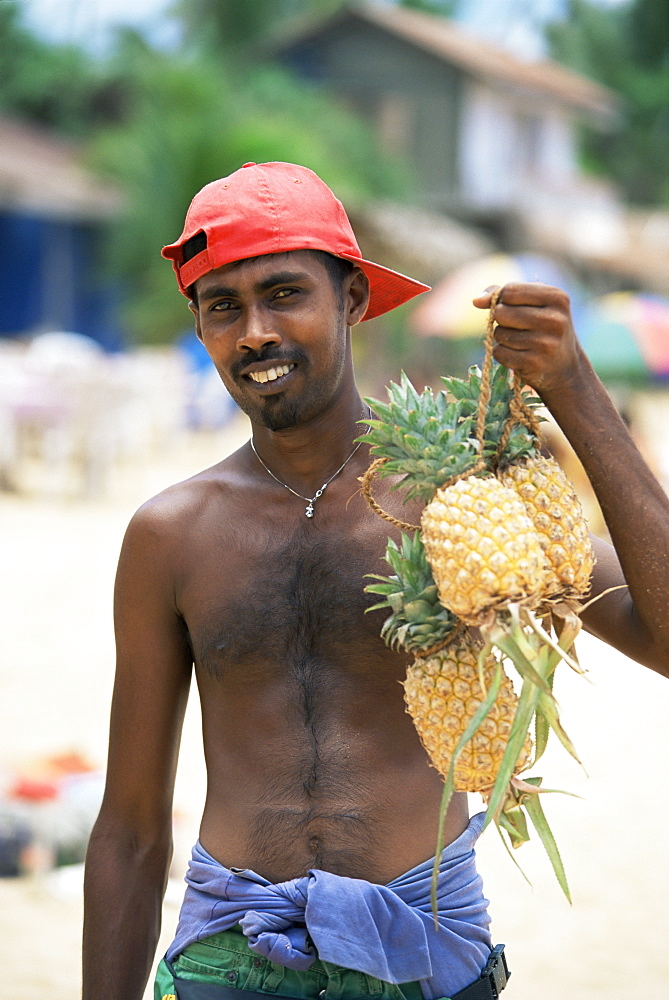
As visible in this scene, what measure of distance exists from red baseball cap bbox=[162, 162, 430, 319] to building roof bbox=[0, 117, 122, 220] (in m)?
18.2

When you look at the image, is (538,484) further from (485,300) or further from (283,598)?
(283,598)

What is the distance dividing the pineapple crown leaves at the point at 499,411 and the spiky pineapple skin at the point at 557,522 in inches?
1.5

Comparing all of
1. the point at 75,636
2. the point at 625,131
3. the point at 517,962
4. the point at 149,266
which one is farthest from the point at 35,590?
the point at 625,131

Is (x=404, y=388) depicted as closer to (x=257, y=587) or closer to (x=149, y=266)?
(x=257, y=587)

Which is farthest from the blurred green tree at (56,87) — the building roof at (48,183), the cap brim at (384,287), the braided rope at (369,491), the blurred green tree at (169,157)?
the braided rope at (369,491)

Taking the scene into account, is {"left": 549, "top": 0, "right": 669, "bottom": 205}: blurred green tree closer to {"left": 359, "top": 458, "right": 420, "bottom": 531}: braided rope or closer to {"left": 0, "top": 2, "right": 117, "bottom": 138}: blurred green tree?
{"left": 0, "top": 2, "right": 117, "bottom": 138}: blurred green tree

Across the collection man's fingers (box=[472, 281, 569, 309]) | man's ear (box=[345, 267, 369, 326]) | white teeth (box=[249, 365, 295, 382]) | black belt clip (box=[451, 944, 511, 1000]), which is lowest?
black belt clip (box=[451, 944, 511, 1000])

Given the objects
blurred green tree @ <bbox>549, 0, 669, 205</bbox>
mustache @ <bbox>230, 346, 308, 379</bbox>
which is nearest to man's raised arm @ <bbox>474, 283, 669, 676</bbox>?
mustache @ <bbox>230, 346, 308, 379</bbox>

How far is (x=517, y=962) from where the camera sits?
4.99 metres

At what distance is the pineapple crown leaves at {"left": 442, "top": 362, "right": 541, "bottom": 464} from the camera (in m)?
2.00

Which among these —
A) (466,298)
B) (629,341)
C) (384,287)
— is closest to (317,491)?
(384,287)

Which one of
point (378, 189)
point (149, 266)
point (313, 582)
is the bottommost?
point (313, 582)

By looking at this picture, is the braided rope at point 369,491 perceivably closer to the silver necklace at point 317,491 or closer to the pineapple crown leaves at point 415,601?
the pineapple crown leaves at point 415,601

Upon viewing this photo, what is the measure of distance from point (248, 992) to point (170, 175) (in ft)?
70.1
